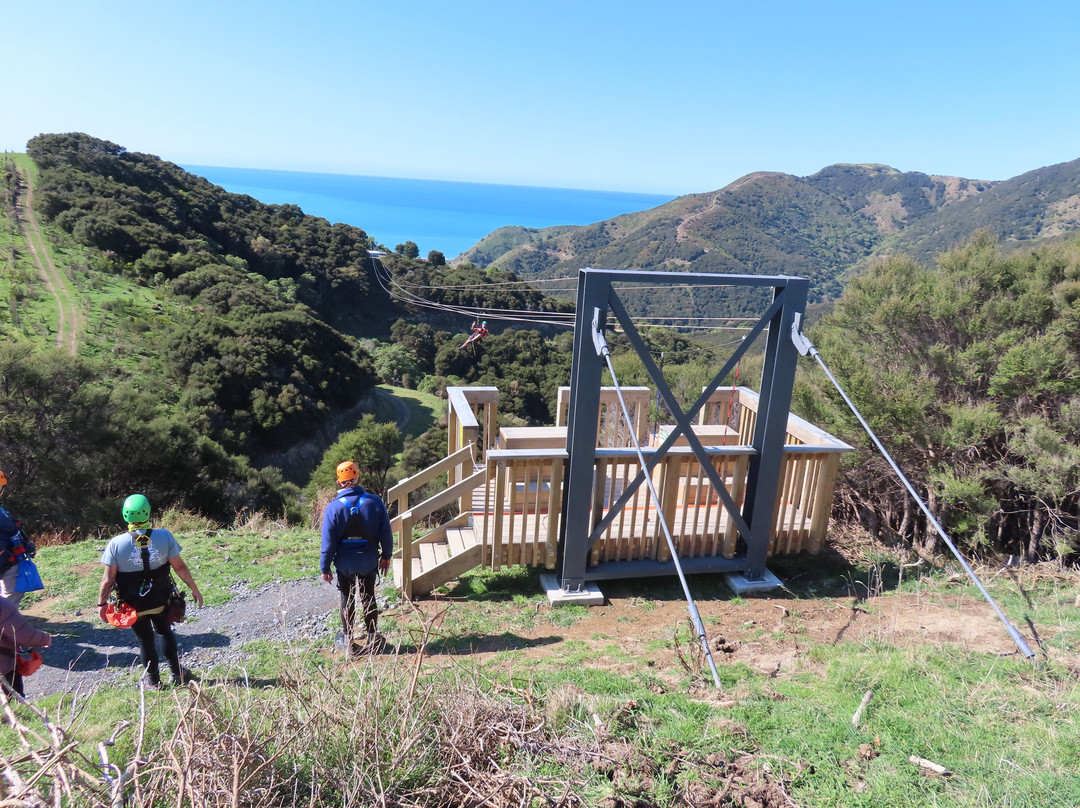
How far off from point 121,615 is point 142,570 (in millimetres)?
285

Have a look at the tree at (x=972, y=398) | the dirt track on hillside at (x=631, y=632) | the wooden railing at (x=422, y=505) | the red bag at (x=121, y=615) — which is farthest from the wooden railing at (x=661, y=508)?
the red bag at (x=121, y=615)

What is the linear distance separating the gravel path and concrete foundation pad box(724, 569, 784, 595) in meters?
3.67

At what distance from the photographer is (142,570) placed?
362 centimetres

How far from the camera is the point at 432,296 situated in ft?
179

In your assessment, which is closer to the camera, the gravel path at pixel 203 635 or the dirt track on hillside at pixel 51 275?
the gravel path at pixel 203 635

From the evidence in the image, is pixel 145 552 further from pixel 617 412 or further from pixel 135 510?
pixel 617 412

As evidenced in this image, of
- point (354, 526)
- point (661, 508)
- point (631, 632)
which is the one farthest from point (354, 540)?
point (661, 508)

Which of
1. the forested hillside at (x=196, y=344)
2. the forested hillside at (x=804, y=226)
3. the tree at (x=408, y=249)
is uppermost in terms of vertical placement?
the forested hillside at (x=804, y=226)

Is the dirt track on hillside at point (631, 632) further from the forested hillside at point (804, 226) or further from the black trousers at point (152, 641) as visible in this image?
the forested hillside at point (804, 226)

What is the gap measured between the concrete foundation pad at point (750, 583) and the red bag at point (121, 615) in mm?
4820

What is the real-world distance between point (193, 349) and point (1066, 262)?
94.9ft

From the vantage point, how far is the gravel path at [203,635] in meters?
4.24

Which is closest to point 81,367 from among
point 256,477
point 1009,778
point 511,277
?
point 256,477

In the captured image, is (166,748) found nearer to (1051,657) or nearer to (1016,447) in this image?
(1051,657)
